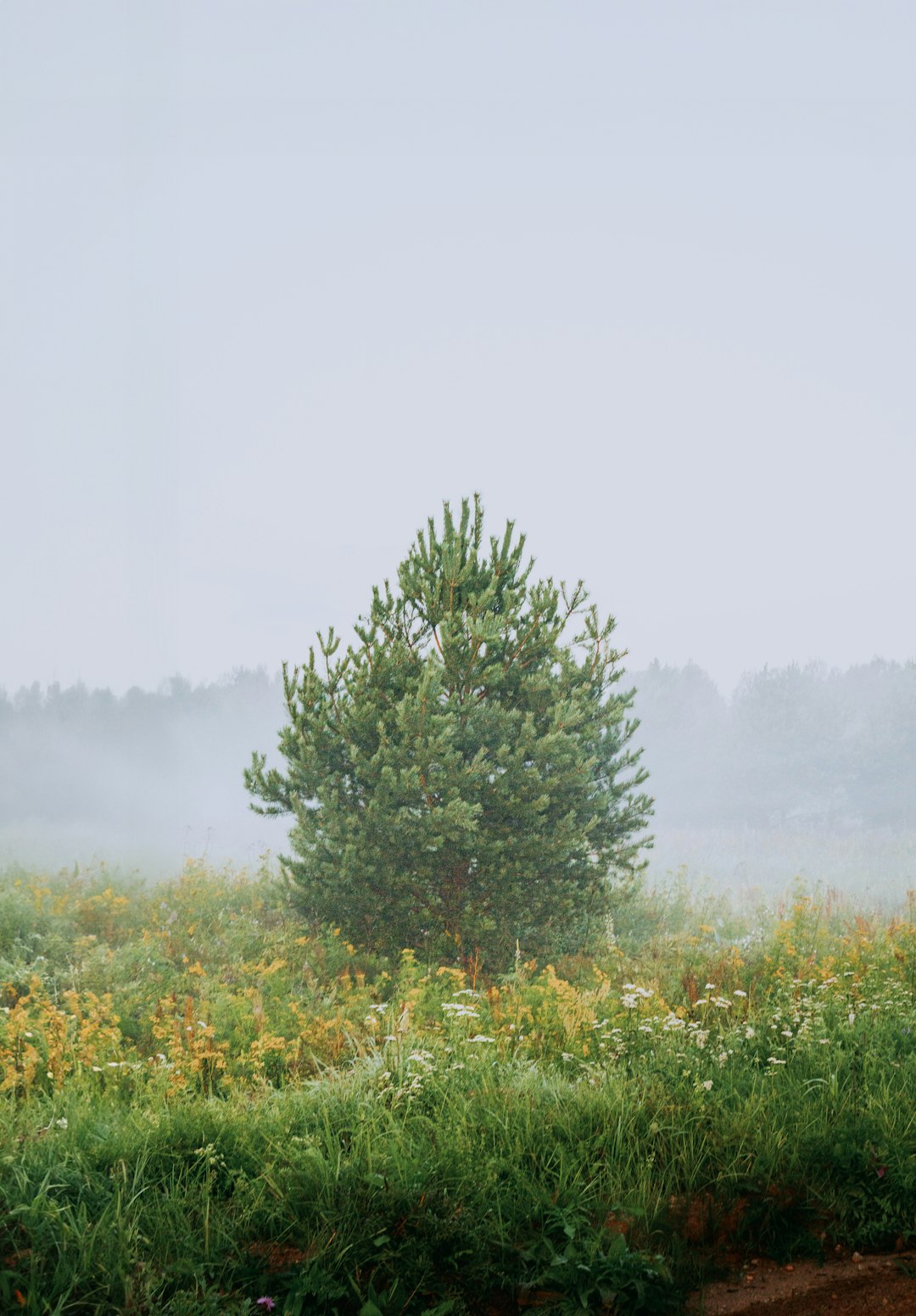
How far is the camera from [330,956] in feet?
31.1

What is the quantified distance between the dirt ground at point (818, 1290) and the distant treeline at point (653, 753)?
17.8 m

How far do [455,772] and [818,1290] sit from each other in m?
5.83

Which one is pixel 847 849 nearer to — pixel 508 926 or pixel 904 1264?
pixel 508 926

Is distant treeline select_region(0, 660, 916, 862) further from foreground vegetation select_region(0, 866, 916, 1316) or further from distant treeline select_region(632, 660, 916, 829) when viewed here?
foreground vegetation select_region(0, 866, 916, 1316)

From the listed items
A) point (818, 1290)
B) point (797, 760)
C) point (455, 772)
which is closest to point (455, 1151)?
point (818, 1290)

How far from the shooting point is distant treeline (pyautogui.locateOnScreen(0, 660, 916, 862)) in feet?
77.9

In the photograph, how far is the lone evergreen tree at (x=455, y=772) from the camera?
919 cm

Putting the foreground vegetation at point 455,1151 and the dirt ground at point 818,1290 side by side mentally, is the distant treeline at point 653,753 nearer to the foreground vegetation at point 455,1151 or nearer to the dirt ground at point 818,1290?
the foreground vegetation at point 455,1151

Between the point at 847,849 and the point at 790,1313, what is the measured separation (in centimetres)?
2632

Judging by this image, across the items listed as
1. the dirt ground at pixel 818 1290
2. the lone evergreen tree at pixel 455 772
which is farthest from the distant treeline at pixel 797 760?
the dirt ground at pixel 818 1290

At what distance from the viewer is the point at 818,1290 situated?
3.60 m

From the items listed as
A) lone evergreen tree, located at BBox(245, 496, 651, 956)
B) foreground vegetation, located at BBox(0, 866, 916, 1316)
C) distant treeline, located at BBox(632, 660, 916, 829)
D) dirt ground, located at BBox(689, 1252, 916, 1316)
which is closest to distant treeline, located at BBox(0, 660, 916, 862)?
distant treeline, located at BBox(632, 660, 916, 829)

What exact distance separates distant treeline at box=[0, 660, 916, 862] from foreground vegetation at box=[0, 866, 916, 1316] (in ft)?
49.7

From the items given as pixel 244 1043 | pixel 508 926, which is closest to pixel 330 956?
pixel 508 926
